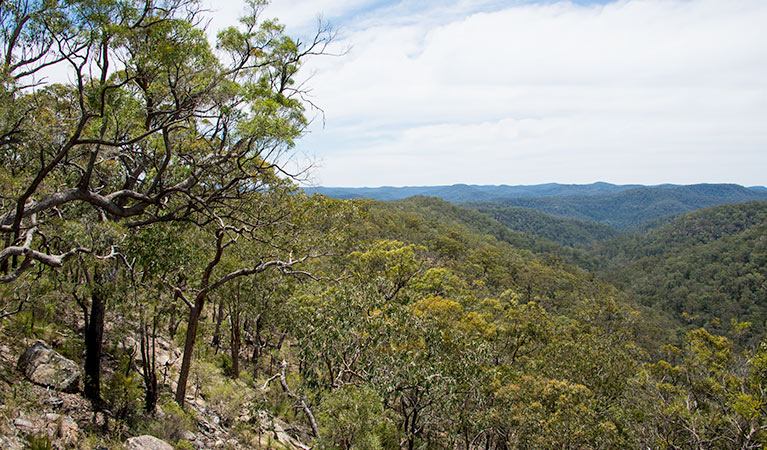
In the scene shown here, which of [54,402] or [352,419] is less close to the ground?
[54,402]

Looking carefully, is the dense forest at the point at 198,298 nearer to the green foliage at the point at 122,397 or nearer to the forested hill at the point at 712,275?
the green foliage at the point at 122,397

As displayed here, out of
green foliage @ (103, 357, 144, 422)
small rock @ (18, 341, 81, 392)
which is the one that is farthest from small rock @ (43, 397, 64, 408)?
green foliage @ (103, 357, 144, 422)

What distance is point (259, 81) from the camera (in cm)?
853

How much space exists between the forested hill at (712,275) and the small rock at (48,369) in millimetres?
72438

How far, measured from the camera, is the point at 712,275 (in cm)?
9588

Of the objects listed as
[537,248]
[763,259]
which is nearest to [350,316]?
[763,259]

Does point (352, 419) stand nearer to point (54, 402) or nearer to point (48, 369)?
point (54, 402)

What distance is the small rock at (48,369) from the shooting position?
661 centimetres

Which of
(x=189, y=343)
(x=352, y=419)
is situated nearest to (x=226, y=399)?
(x=189, y=343)

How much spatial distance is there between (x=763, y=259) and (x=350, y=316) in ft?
397

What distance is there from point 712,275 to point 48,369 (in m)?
123

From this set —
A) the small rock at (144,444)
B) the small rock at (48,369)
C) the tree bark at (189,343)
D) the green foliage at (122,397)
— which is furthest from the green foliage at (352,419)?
the small rock at (48,369)

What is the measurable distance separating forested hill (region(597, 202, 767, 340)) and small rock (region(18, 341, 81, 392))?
72438 millimetres

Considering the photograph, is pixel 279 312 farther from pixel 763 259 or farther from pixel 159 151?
pixel 763 259
